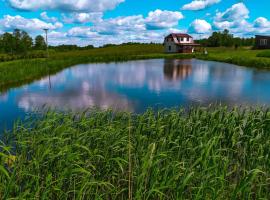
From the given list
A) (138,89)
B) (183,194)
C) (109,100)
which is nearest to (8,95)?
(109,100)

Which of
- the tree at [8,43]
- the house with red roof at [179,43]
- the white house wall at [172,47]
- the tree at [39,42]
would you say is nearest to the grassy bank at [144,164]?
the house with red roof at [179,43]

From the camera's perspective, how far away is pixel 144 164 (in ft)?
20.5

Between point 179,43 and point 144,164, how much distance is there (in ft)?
333

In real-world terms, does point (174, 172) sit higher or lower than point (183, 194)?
Result: higher

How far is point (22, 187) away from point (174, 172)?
12.1 feet

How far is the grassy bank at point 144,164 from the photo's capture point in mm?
6223

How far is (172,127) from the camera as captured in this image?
10250 mm

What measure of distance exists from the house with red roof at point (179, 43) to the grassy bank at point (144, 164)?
93.1 m

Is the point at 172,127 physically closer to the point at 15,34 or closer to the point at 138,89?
the point at 138,89

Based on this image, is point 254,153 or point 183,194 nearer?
point 183,194

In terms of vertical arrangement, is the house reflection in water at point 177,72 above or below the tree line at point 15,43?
below

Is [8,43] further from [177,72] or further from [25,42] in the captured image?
[177,72]

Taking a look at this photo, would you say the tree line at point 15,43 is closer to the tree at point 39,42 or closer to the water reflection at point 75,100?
the tree at point 39,42

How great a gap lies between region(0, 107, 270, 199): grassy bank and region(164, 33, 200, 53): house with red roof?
93096 mm
